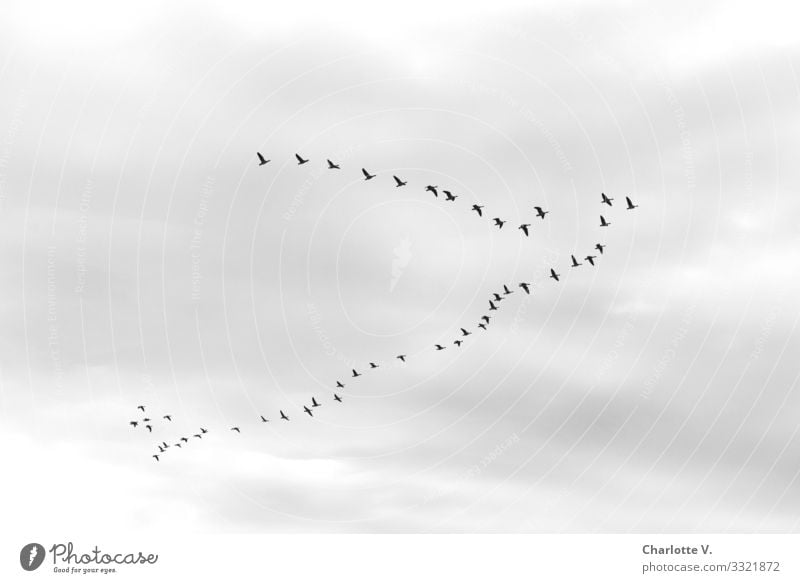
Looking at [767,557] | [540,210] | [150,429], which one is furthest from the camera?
[150,429]

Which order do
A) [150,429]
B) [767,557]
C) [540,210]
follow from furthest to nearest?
1. [150,429]
2. [540,210]
3. [767,557]

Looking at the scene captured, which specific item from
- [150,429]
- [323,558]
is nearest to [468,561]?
[323,558]

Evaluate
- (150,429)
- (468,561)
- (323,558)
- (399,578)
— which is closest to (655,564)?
(468,561)

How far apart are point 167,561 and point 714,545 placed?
196ft

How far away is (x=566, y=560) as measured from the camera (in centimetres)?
11550

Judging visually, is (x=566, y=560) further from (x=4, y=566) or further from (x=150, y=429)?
(x=150, y=429)

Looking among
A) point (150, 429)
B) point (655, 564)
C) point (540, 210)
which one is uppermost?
point (540, 210)

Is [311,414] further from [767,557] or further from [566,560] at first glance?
[767,557]

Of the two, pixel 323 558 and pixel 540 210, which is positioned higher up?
pixel 540 210

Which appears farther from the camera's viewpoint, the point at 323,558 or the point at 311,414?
the point at 311,414

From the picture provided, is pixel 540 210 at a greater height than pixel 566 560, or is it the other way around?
pixel 540 210

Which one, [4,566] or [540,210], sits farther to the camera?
[540,210]

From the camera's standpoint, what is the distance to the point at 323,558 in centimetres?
11644

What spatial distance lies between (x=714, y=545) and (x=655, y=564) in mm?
6754
